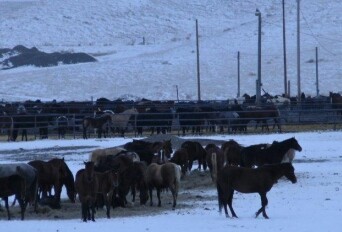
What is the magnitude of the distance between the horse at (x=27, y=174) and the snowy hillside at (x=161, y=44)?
5911cm

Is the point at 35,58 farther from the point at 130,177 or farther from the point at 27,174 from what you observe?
the point at 27,174

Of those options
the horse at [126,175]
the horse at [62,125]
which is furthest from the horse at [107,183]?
the horse at [62,125]

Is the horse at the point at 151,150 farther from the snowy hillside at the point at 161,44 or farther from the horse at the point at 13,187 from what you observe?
the snowy hillside at the point at 161,44

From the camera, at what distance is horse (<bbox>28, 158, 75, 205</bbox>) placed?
2203cm

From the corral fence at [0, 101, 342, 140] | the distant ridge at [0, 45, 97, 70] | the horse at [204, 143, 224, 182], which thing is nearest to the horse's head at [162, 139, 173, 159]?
the horse at [204, 143, 224, 182]

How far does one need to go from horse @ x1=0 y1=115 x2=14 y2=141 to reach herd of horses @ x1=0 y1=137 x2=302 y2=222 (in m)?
18.0

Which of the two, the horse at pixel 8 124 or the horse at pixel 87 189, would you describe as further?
the horse at pixel 8 124

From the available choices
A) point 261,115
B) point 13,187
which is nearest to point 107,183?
point 13,187

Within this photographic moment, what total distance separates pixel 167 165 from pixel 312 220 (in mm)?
4023

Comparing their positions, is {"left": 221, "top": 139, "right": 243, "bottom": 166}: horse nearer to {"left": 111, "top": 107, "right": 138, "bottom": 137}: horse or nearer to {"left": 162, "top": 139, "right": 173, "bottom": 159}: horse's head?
{"left": 162, "top": 139, "right": 173, "bottom": 159}: horse's head

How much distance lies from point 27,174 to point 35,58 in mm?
82657

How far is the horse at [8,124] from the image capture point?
44000mm

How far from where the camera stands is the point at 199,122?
46.3 meters

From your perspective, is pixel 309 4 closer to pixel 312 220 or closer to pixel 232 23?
pixel 232 23
